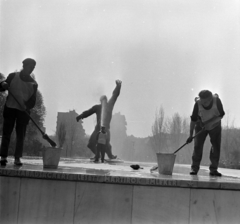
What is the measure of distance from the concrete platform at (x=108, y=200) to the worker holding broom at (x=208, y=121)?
1.74 metres

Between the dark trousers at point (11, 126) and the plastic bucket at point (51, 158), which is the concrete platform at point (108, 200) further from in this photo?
the dark trousers at point (11, 126)

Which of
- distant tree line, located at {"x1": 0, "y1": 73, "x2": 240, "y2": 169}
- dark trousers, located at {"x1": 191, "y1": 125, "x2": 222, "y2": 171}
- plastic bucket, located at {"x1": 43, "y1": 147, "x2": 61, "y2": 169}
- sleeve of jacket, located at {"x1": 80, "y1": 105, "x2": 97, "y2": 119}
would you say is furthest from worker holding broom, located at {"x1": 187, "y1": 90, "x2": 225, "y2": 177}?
distant tree line, located at {"x1": 0, "y1": 73, "x2": 240, "y2": 169}

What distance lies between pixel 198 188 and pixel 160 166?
1091mm

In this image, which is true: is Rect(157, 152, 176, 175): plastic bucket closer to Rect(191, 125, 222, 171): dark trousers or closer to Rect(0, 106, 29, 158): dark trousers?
Rect(191, 125, 222, 171): dark trousers

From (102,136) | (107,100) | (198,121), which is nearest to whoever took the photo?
(198,121)

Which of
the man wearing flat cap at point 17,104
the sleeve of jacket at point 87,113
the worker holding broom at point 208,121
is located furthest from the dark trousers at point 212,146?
the sleeve of jacket at point 87,113

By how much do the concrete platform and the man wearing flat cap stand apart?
1206 millimetres

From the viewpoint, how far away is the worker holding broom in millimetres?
5395

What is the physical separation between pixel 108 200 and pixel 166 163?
55.0 inches

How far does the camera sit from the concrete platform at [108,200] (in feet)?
12.1

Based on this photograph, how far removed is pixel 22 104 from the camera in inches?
198

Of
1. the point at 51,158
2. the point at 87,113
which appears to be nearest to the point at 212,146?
the point at 51,158

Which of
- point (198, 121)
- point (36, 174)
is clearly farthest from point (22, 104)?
point (198, 121)

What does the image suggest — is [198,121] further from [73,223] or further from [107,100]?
[107,100]
